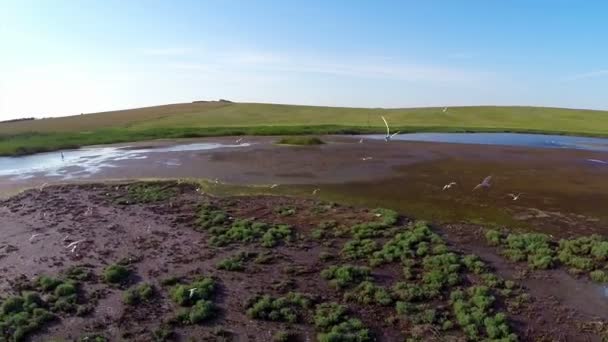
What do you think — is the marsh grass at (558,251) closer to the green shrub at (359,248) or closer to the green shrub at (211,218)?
the green shrub at (359,248)

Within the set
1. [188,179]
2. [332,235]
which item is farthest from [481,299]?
[188,179]

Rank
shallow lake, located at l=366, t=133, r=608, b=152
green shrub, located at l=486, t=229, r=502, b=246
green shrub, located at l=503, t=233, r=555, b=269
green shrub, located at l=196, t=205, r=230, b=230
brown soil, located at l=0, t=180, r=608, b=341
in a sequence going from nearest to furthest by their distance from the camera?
brown soil, located at l=0, t=180, r=608, b=341 → green shrub, located at l=503, t=233, r=555, b=269 → green shrub, located at l=486, t=229, r=502, b=246 → green shrub, located at l=196, t=205, r=230, b=230 → shallow lake, located at l=366, t=133, r=608, b=152

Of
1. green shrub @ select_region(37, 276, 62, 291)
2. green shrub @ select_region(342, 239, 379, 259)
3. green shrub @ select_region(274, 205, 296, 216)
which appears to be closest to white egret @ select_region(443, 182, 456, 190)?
green shrub @ select_region(274, 205, 296, 216)

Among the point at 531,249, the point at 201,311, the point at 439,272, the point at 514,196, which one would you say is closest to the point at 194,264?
the point at 201,311

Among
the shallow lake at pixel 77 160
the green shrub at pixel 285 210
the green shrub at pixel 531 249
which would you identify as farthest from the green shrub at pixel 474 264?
the shallow lake at pixel 77 160

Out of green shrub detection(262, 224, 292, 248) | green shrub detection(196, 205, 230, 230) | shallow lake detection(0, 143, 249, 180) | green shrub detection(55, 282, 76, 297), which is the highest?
shallow lake detection(0, 143, 249, 180)

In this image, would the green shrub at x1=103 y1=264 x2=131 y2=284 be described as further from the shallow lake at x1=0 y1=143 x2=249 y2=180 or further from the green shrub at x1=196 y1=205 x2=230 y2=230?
the shallow lake at x1=0 y1=143 x2=249 y2=180
